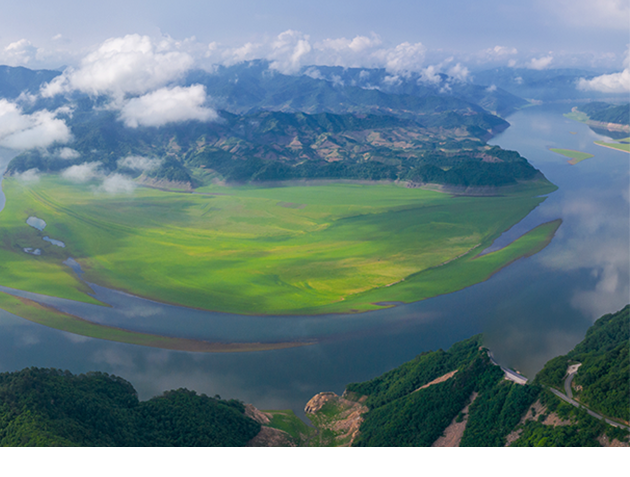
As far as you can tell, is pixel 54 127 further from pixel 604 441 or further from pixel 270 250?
pixel 604 441

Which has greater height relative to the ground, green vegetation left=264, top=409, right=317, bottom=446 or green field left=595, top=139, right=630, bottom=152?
green field left=595, top=139, right=630, bottom=152

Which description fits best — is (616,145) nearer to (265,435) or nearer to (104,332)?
(265,435)

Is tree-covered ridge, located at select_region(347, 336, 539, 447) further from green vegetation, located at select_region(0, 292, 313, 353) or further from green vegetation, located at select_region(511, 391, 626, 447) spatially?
green vegetation, located at select_region(0, 292, 313, 353)

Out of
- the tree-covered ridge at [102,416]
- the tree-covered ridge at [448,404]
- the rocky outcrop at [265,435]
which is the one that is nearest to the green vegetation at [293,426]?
the rocky outcrop at [265,435]

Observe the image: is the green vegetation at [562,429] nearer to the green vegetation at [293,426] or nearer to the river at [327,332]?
the river at [327,332]

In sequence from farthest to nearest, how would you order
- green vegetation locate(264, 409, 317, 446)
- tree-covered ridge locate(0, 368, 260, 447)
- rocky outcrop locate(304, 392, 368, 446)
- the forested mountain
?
rocky outcrop locate(304, 392, 368, 446)
green vegetation locate(264, 409, 317, 446)
tree-covered ridge locate(0, 368, 260, 447)
the forested mountain

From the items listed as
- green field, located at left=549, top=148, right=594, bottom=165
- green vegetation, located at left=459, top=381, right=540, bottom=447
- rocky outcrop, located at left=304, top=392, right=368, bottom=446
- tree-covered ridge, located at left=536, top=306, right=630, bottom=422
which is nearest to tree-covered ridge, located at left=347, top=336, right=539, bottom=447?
green vegetation, located at left=459, top=381, right=540, bottom=447
